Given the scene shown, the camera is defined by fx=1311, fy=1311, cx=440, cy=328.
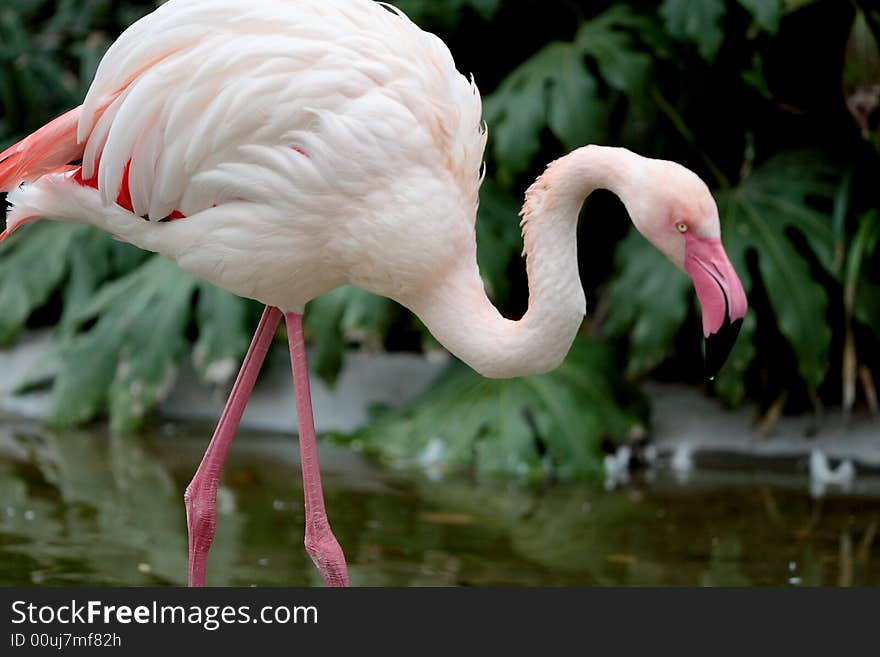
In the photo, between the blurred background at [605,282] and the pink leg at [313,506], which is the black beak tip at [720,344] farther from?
the blurred background at [605,282]

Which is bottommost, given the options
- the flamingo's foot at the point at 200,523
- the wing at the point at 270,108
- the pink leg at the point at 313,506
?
the flamingo's foot at the point at 200,523

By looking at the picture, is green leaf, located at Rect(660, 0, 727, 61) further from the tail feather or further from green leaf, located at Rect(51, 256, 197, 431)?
the tail feather

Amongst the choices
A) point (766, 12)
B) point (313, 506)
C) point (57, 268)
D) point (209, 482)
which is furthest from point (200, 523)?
point (57, 268)

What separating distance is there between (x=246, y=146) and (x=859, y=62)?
11.3ft

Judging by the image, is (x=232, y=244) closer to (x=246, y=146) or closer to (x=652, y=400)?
(x=246, y=146)

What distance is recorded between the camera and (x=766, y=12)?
5703mm

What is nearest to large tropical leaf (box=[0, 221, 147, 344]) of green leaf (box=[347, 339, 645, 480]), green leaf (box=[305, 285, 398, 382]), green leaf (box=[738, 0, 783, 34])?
green leaf (box=[305, 285, 398, 382])

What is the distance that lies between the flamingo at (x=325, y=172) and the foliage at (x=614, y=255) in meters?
2.42

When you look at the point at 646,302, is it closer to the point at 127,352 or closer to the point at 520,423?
the point at 520,423

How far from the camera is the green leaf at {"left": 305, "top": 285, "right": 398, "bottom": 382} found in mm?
6047

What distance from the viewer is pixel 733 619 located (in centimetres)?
324

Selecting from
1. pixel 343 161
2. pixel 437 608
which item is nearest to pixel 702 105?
pixel 343 161

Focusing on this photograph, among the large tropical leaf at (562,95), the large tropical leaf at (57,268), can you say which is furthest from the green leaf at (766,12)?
the large tropical leaf at (57,268)

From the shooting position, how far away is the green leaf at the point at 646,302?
5.90 m
